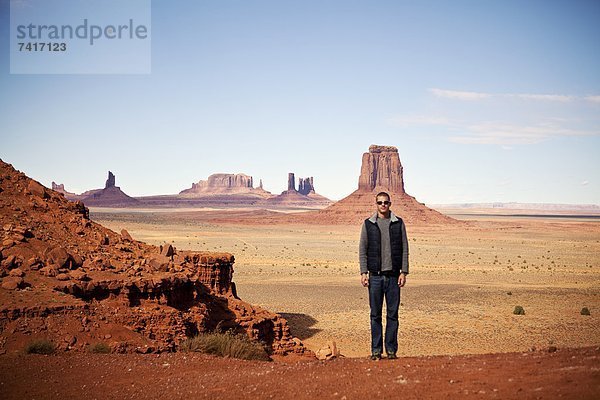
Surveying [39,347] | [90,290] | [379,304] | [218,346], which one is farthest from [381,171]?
[39,347]

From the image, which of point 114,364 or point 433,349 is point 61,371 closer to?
point 114,364

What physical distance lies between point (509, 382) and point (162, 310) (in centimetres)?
759

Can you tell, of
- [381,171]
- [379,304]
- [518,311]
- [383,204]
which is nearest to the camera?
[383,204]

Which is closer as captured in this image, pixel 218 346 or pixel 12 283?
pixel 12 283

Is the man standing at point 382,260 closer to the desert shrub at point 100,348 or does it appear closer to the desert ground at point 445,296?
the desert shrub at point 100,348

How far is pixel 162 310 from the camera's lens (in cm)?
1205

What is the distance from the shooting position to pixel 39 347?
9.60 meters

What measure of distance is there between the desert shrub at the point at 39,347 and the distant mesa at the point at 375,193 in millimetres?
109271

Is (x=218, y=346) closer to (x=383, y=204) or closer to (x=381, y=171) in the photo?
(x=383, y=204)

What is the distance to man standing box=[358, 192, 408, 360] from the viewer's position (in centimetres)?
907

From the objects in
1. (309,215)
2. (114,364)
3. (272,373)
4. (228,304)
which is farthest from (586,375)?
(309,215)

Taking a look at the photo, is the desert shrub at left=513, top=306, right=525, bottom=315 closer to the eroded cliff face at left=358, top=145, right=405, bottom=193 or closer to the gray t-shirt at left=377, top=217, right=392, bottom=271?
the gray t-shirt at left=377, top=217, right=392, bottom=271

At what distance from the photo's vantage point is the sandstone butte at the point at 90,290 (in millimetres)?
10383

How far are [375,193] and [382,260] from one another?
397 feet
